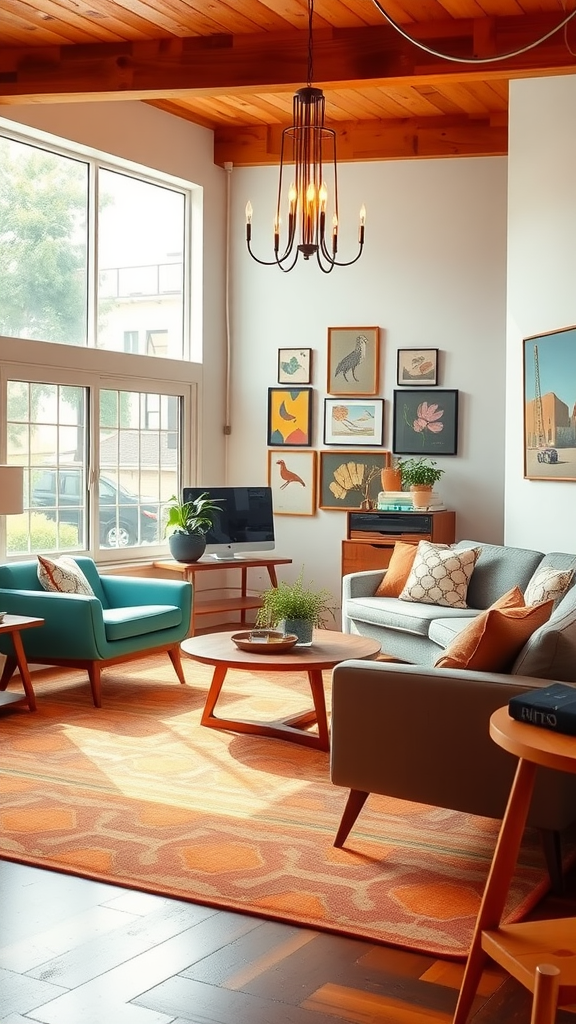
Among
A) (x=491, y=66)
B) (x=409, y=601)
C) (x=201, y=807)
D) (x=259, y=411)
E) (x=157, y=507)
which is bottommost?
(x=201, y=807)

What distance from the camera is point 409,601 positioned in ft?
21.6

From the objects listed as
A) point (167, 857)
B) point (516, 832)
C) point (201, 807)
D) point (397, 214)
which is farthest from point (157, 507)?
point (516, 832)

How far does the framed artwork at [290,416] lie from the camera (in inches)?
324

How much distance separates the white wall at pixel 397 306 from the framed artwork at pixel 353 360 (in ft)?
0.22

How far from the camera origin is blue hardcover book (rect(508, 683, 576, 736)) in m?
2.34

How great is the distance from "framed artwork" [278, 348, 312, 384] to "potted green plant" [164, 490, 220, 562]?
1.27m

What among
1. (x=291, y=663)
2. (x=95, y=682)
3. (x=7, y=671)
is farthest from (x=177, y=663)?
(x=291, y=663)

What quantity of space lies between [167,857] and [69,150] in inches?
198

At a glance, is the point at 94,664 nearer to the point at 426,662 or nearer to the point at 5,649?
the point at 5,649

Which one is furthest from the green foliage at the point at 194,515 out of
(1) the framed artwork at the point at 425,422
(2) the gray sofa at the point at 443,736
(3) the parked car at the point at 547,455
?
(2) the gray sofa at the point at 443,736

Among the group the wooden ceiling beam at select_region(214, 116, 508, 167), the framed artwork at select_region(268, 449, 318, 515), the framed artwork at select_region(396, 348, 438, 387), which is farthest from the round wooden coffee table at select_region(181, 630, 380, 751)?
the wooden ceiling beam at select_region(214, 116, 508, 167)

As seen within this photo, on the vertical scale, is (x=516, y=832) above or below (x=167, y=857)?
above

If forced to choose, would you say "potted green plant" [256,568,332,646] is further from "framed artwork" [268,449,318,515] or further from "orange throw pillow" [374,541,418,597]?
"framed artwork" [268,449,318,515]

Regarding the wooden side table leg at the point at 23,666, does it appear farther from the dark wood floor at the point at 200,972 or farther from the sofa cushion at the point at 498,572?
the sofa cushion at the point at 498,572
